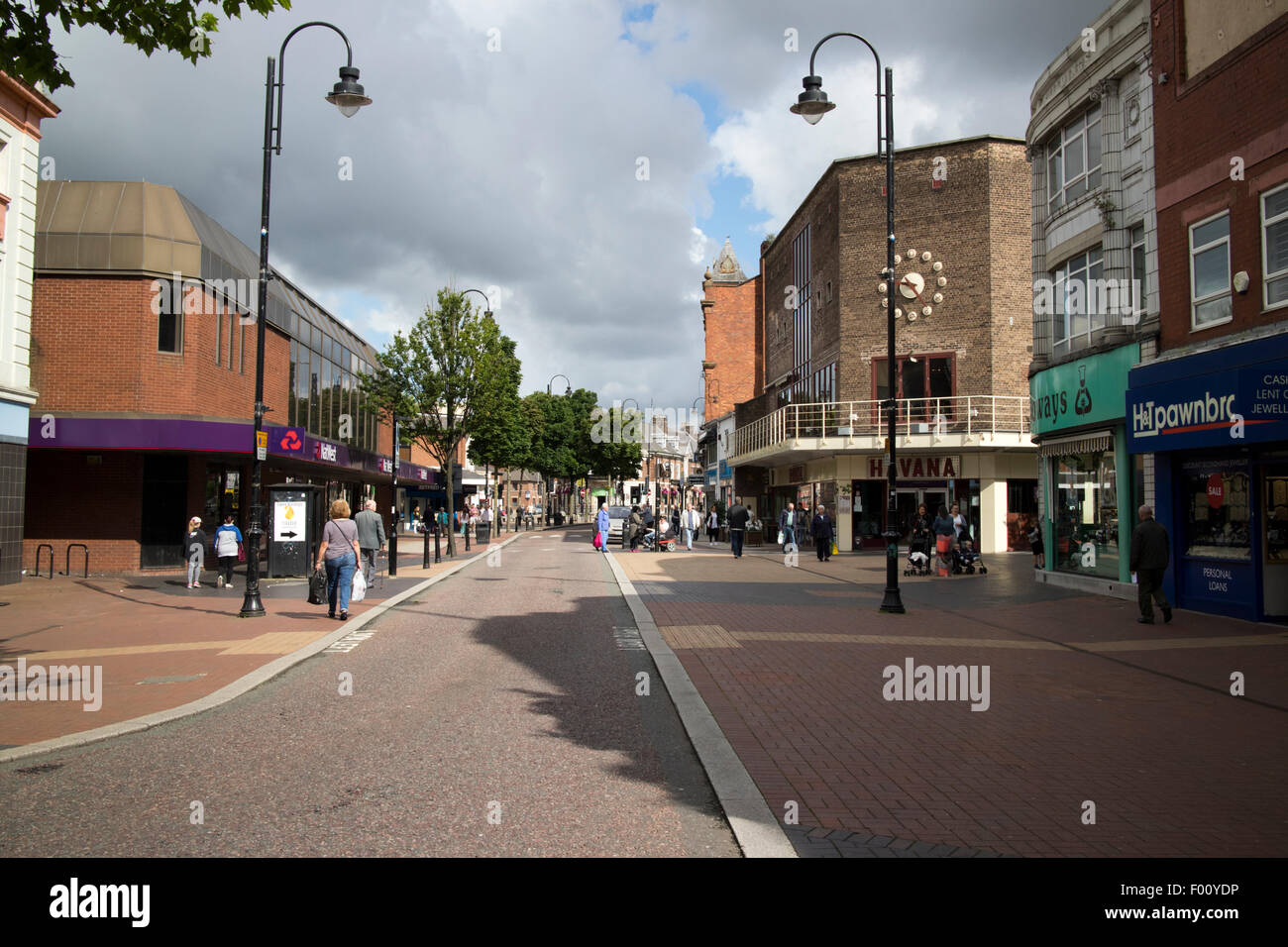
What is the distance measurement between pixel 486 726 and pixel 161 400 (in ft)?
62.5

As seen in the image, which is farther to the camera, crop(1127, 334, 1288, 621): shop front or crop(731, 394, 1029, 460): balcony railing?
crop(731, 394, 1029, 460): balcony railing

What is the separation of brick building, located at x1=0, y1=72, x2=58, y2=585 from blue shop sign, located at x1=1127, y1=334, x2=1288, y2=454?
68.2 ft

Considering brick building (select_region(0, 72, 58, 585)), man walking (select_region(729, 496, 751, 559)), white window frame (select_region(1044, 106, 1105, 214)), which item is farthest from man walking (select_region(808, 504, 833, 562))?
brick building (select_region(0, 72, 58, 585))

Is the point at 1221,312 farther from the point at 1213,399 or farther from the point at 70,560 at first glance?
the point at 70,560

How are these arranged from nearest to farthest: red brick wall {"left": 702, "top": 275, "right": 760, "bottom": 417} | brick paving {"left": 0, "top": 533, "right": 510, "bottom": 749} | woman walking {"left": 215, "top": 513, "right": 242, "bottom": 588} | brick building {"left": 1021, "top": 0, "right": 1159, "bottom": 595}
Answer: brick paving {"left": 0, "top": 533, "right": 510, "bottom": 749} → brick building {"left": 1021, "top": 0, "right": 1159, "bottom": 595} → woman walking {"left": 215, "top": 513, "right": 242, "bottom": 588} → red brick wall {"left": 702, "top": 275, "right": 760, "bottom": 417}

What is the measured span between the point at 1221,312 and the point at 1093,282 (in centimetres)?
389

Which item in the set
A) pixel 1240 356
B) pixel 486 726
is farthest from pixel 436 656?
pixel 1240 356

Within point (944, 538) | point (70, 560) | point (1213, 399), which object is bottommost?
point (70, 560)

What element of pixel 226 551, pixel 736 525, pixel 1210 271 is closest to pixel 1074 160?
pixel 1210 271

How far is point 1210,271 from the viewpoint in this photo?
14.1 metres

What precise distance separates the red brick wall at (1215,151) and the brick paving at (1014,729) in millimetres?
4931

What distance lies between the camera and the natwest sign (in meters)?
33.3

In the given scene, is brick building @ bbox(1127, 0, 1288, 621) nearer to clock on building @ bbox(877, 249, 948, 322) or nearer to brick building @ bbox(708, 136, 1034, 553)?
brick building @ bbox(708, 136, 1034, 553)
